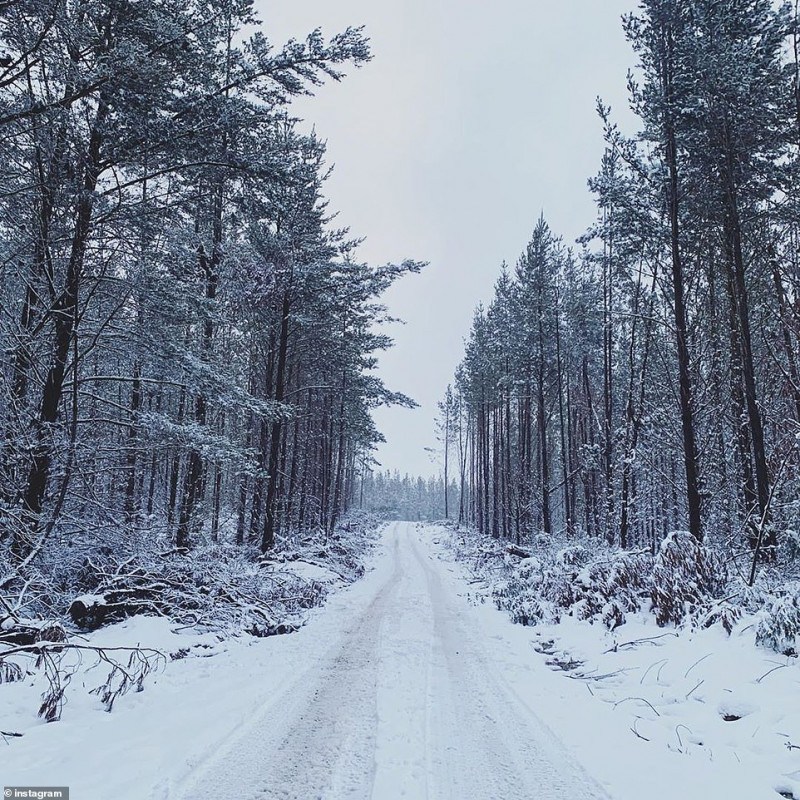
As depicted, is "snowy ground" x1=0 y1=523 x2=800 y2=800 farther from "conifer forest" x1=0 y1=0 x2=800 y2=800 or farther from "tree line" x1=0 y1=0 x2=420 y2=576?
"tree line" x1=0 y1=0 x2=420 y2=576

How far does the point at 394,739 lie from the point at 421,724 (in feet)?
1.41

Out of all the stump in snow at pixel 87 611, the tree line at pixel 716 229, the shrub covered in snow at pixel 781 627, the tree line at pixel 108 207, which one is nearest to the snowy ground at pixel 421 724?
the shrub covered in snow at pixel 781 627

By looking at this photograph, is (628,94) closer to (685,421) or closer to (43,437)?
(685,421)

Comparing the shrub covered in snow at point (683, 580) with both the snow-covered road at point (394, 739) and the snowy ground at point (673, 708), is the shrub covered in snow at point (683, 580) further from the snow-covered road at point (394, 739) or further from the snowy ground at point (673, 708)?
the snow-covered road at point (394, 739)

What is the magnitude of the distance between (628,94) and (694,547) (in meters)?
11.7

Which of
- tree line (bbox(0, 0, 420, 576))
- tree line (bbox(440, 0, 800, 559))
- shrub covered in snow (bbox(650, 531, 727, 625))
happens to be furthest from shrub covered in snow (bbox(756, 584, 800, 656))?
tree line (bbox(0, 0, 420, 576))

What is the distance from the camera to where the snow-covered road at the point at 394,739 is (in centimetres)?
320

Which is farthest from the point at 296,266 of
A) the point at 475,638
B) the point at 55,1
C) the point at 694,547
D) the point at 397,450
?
the point at 397,450

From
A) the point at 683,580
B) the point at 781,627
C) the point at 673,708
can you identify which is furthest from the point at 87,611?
the point at 683,580

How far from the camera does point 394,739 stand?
3.92 metres

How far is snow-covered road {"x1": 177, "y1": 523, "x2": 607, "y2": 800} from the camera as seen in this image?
10.5 ft

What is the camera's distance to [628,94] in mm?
12414

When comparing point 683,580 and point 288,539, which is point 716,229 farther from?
point 288,539

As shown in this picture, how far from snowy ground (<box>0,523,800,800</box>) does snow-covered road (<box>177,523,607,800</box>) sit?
0.06ft
